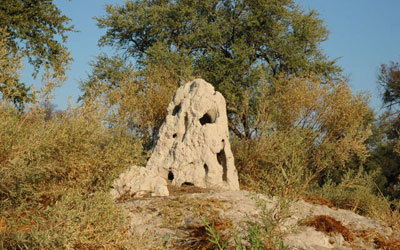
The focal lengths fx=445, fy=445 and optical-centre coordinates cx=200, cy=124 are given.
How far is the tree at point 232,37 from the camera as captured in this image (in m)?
21.8

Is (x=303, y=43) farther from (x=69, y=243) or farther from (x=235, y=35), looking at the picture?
(x=69, y=243)

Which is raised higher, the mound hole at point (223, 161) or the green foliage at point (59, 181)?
the mound hole at point (223, 161)

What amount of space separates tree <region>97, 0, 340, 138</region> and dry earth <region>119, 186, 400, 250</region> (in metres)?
13.6

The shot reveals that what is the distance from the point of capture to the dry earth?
247 inches

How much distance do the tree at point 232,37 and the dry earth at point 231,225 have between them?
13626 mm

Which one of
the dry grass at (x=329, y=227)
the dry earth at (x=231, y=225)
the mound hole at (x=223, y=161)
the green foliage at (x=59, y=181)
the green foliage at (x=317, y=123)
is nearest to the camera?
the green foliage at (x=59, y=181)

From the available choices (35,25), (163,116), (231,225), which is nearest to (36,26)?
(35,25)

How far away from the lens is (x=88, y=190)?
694 cm

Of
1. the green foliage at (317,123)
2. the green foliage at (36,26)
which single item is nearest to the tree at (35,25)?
the green foliage at (36,26)

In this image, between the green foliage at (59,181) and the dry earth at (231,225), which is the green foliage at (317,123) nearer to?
the dry earth at (231,225)

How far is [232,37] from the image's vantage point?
23531mm

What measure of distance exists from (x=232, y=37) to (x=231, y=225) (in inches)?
710

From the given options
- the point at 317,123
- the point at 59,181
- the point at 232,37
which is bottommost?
the point at 59,181

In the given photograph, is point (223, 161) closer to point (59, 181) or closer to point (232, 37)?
point (59, 181)
